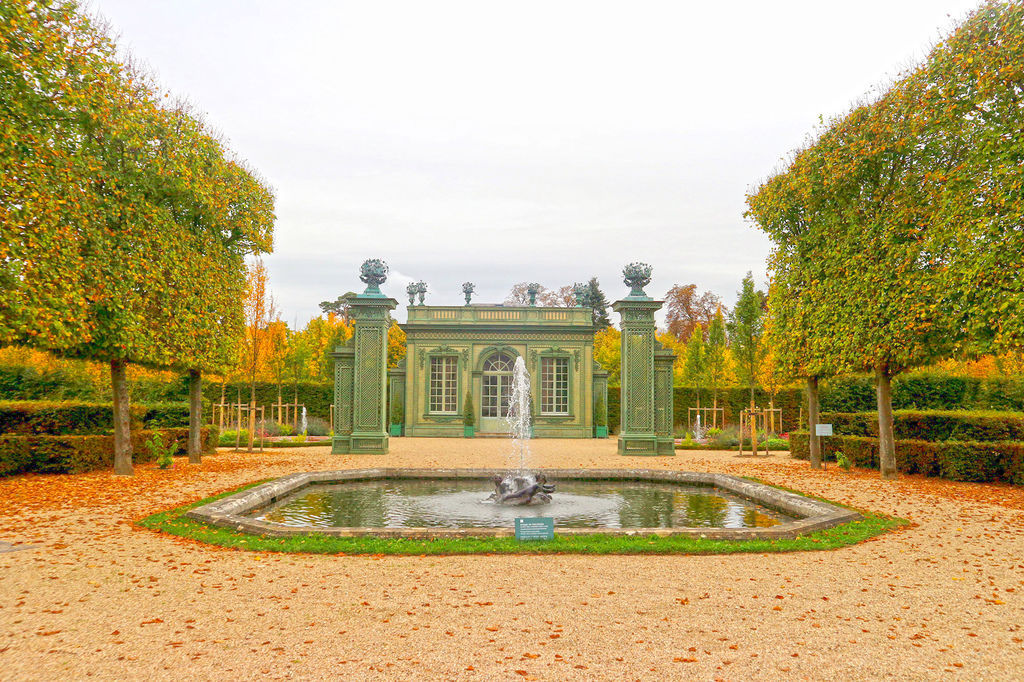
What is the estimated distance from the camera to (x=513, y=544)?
6043 millimetres

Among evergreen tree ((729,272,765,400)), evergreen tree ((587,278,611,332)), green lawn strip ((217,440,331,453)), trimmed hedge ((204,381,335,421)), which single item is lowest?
green lawn strip ((217,440,331,453))

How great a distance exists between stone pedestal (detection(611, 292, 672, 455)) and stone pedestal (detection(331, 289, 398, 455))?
640 centimetres

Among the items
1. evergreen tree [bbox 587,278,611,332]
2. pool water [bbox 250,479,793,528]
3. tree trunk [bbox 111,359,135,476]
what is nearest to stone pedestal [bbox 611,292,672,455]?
pool water [bbox 250,479,793,528]

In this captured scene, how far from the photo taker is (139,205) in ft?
36.8

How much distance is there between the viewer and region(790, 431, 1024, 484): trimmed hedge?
1102cm

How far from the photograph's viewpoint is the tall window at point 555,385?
82.6ft

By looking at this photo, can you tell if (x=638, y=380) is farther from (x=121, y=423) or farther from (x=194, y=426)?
(x=121, y=423)

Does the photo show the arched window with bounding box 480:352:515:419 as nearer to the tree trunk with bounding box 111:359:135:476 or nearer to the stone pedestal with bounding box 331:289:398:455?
the stone pedestal with bounding box 331:289:398:455

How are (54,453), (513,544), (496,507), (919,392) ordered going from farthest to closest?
(919,392) → (54,453) → (496,507) → (513,544)

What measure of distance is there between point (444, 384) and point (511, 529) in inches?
741

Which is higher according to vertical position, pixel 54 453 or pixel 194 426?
pixel 194 426

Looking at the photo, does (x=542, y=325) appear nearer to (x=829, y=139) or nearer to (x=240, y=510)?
(x=829, y=139)

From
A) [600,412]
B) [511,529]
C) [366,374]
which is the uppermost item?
[366,374]

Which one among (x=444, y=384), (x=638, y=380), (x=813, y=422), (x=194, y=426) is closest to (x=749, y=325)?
(x=638, y=380)
